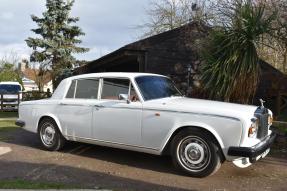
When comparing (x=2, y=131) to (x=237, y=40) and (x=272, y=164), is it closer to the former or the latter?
(x=237, y=40)

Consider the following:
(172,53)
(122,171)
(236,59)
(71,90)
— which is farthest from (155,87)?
(172,53)

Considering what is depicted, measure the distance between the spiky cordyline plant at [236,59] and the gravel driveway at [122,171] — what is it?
2.22m

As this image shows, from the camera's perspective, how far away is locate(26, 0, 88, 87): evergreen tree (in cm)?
3353

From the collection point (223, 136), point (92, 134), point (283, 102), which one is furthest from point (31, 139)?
point (283, 102)

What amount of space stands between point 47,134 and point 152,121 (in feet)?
9.21

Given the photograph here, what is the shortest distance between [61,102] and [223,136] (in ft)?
12.0

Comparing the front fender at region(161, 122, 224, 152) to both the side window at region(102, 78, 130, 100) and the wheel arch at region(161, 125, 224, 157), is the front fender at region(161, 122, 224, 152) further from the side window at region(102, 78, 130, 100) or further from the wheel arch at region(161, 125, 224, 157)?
the side window at region(102, 78, 130, 100)

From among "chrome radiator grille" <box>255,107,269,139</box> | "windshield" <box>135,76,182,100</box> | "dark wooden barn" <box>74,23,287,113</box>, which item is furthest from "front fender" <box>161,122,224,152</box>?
"dark wooden barn" <box>74,23,287,113</box>

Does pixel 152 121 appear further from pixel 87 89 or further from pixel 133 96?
pixel 87 89

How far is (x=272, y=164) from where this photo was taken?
7.72m

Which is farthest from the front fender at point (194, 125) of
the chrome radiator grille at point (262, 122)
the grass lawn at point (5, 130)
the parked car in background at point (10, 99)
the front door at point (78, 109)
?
the parked car in background at point (10, 99)

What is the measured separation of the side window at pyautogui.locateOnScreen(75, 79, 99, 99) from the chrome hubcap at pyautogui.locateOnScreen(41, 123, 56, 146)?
37.2 inches

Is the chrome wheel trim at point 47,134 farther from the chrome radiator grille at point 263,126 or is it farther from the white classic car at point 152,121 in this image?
the chrome radiator grille at point 263,126

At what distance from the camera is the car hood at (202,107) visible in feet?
21.4
